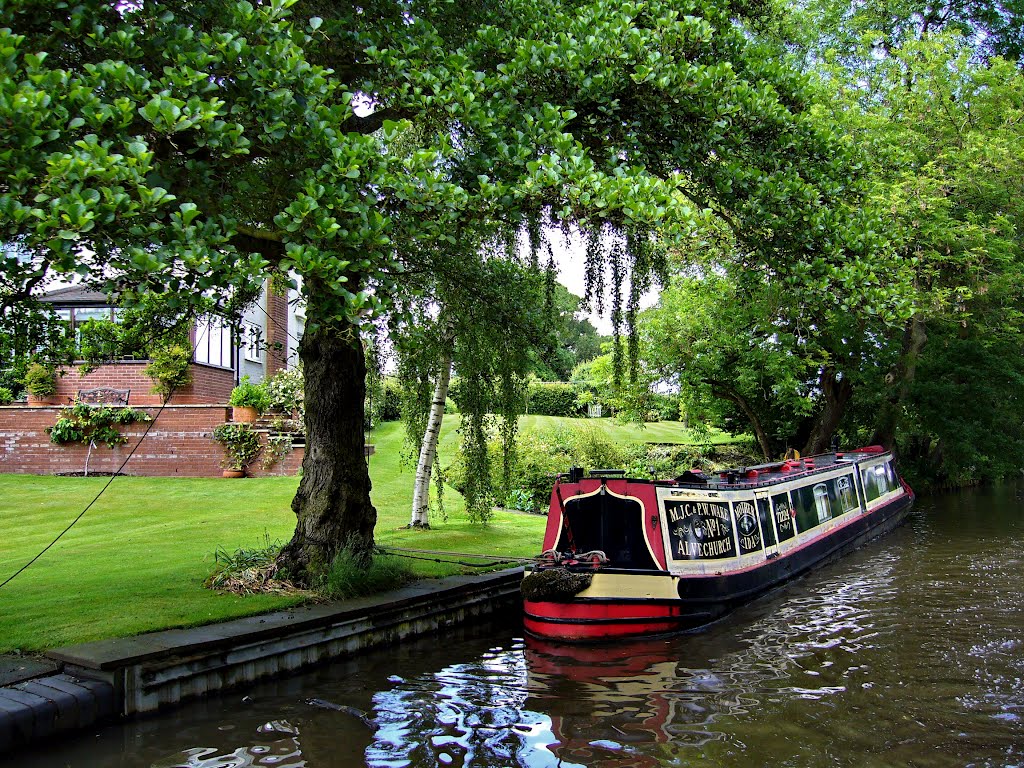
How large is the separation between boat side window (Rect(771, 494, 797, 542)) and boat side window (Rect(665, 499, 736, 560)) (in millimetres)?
1874

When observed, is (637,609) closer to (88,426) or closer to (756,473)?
(756,473)

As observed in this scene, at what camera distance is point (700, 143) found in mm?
7348

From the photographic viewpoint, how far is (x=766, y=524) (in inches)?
457

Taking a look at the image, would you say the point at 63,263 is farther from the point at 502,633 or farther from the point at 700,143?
the point at 502,633

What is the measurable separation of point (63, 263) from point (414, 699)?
4606mm

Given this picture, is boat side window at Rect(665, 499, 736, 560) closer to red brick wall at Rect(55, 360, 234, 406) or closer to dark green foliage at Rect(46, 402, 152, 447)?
dark green foliage at Rect(46, 402, 152, 447)

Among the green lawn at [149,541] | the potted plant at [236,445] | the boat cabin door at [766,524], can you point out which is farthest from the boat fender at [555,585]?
the potted plant at [236,445]

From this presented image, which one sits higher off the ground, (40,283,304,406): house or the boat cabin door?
(40,283,304,406): house

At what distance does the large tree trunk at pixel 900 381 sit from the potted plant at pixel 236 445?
1798 cm

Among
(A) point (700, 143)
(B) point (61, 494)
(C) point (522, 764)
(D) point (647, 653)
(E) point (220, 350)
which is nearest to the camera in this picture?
(C) point (522, 764)

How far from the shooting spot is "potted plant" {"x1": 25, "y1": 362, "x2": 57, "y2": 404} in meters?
18.6

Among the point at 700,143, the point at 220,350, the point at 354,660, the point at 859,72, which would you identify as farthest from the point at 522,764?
the point at 859,72

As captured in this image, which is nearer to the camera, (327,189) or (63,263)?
(63,263)

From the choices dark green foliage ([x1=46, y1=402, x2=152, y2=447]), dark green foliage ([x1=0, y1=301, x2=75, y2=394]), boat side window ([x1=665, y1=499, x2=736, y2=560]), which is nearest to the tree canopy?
dark green foliage ([x1=0, y1=301, x2=75, y2=394])
